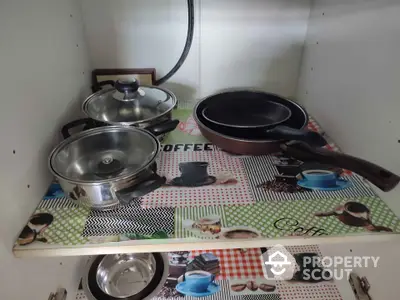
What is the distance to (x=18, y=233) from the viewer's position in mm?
554

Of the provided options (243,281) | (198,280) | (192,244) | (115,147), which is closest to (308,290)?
(243,281)

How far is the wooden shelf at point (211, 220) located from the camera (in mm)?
555

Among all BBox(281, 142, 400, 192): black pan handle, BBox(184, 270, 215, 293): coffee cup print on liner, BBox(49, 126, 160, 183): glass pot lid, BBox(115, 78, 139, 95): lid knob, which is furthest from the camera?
BBox(184, 270, 215, 293): coffee cup print on liner

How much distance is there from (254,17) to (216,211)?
1.90 ft

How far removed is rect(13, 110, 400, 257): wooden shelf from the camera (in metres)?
0.56

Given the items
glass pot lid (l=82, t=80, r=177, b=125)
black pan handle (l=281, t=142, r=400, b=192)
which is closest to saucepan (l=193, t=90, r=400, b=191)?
black pan handle (l=281, t=142, r=400, b=192)

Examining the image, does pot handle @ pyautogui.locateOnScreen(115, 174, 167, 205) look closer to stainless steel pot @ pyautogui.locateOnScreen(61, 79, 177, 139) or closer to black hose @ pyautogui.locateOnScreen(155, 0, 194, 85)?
stainless steel pot @ pyautogui.locateOnScreen(61, 79, 177, 139)

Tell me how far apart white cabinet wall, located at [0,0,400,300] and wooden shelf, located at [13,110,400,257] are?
0.15ft

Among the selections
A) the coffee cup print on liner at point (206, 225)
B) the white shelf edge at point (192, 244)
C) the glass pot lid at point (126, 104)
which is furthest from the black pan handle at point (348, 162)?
the glass pot lid at point (126, 104)

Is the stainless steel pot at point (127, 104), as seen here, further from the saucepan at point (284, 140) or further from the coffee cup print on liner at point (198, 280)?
the coffee cup print on liner at point (198, 280)

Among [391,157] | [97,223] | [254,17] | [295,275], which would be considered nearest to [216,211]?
[97,223]

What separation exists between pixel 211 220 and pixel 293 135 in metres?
0.24

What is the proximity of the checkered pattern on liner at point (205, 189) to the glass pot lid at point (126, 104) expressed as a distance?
A: 0.13m

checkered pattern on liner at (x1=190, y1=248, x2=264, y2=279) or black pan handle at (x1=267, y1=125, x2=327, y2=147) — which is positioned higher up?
black pan handle at (x1=267, y1=125, x2=327, y2=147)
